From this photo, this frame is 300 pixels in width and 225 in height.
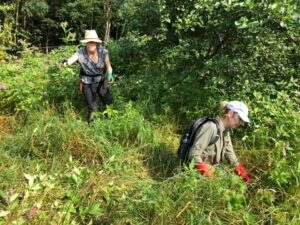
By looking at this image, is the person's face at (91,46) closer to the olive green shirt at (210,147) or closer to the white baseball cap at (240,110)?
the olive green shirt at (210,147)

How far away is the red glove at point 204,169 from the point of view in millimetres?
3836

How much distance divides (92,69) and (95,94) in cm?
32

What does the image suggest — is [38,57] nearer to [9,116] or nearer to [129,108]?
[9,116]

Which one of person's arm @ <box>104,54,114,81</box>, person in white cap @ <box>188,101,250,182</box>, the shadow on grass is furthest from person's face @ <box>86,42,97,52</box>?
person in white cap @ <box>188,101,250,182</box>

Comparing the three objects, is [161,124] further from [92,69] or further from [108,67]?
[92,69]

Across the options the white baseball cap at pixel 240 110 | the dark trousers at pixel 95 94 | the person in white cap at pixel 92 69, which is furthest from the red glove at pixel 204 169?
the dark trousers at pixel 95 94

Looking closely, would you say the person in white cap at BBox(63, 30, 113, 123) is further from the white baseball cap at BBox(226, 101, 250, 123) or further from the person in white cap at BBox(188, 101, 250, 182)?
the white baseball cap at BBox(226, 101, 250, 123)

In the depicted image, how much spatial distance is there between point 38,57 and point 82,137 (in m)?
2.87

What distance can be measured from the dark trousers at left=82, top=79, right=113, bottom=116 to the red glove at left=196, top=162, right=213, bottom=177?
6.81ft

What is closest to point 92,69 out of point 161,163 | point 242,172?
point 161,163

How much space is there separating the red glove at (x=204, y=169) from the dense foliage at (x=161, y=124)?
0.09 m

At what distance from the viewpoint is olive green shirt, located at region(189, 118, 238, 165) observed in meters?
3.94

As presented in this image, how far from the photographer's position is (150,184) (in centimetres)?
407

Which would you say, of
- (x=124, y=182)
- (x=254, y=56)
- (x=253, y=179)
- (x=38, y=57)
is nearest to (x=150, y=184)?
(x=124, y=182)
